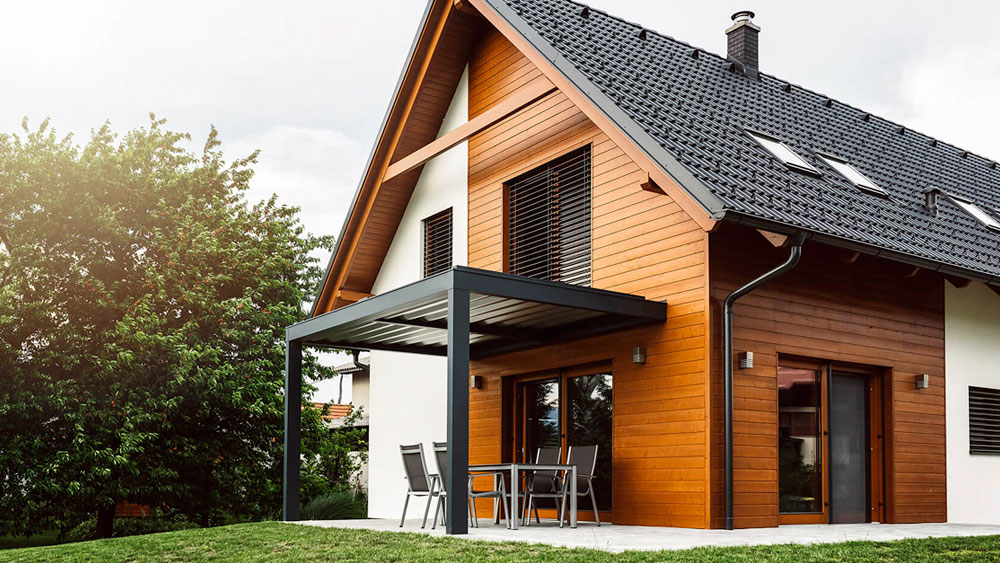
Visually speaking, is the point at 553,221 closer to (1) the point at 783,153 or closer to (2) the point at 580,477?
(1) the point at 783,153

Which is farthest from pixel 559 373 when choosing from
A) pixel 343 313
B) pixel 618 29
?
pixel 618 29

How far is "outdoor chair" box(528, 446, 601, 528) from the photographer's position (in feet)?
32.3

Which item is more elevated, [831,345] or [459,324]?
[459,324]

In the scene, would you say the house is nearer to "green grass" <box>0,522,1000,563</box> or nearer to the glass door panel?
Result: the glass door panel

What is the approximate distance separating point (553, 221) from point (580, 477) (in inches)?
127

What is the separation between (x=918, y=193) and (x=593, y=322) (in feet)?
16.2

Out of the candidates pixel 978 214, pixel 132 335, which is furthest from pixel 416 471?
pixel 978 214

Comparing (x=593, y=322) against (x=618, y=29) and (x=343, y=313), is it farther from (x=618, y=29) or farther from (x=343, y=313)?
(x=618, y=29)

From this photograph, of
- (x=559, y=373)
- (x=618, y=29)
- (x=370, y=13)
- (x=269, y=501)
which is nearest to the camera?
(x=559, y=373)

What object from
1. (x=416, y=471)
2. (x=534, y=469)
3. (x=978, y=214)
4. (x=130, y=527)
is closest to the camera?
(x=534, y=469)

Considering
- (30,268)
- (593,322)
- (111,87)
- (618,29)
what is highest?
(111,87)

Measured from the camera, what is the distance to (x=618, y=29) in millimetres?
13586

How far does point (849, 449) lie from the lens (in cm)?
1047

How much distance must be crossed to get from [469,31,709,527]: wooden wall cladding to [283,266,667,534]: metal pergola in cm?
26
